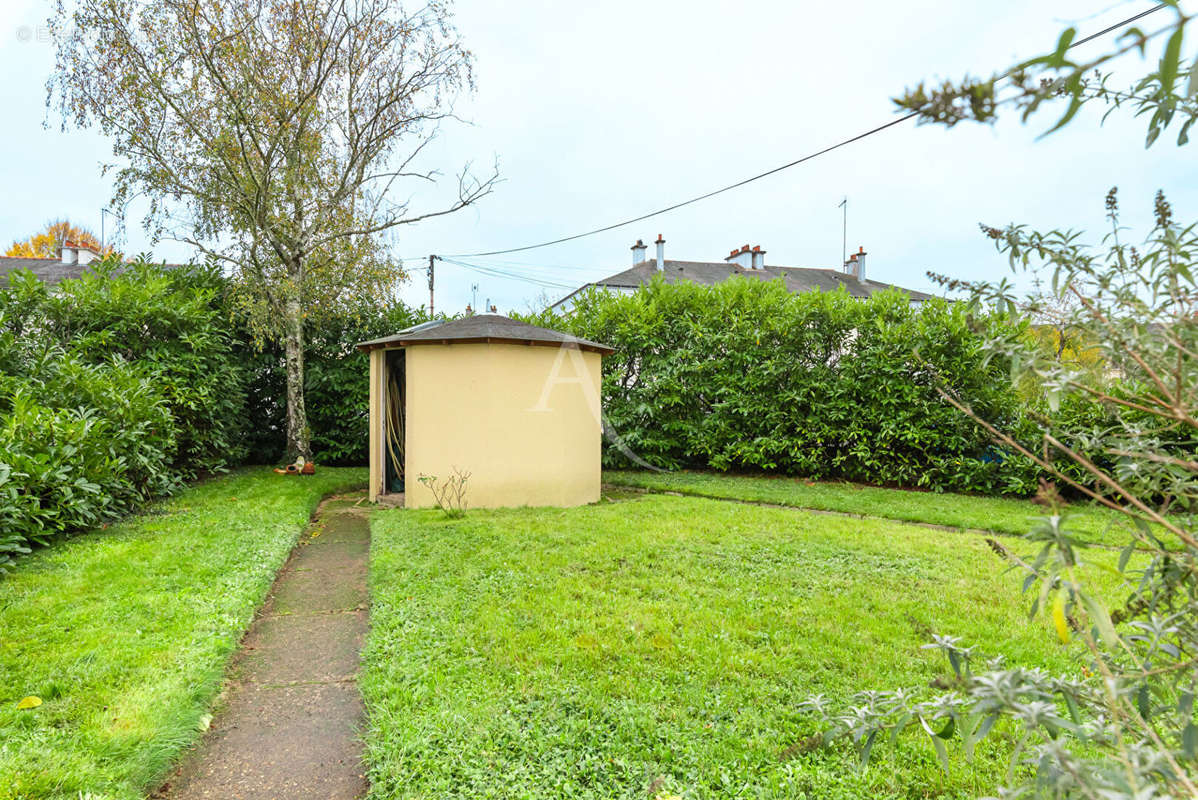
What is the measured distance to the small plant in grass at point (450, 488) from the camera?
7.30 m

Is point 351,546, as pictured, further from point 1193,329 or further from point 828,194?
point 828,194

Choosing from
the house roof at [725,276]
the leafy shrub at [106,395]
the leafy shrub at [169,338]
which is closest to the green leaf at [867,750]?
the leafy shrub at [106,395]

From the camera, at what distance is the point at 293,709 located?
9.14 ft

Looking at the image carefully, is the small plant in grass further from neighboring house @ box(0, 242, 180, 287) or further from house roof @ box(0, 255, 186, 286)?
house roof @ box(0, 255, 186, 286)

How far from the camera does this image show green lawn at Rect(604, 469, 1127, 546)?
21.3 feet

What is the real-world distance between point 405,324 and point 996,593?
10.1 metres

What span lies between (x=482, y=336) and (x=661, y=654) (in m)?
4.75

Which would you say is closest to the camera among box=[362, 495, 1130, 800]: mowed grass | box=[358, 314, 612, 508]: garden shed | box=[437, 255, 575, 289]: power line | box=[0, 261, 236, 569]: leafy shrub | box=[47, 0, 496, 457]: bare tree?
box=[362, 495, 1130, 800]: mowed grass

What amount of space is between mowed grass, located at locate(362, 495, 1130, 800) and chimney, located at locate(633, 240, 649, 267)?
17.9m

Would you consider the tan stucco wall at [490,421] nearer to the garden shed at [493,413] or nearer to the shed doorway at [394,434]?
the garden shed at [493,413]

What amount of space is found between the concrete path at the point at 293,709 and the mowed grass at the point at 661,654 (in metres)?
0.13

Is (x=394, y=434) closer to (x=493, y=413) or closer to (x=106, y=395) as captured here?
(x=493, y=413)

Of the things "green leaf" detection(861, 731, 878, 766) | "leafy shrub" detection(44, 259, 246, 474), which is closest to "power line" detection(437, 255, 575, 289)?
"leafy shrub" detection(44, 259, 246, 474)

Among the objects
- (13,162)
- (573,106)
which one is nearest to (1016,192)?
(573,106)
